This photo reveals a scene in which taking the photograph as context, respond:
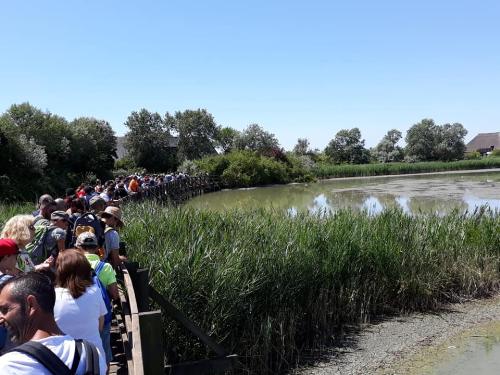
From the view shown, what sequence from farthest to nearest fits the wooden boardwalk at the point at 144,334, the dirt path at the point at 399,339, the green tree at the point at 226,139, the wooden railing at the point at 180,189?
the green tree at the point at 226,139
the wooden railing at the point at 180,189
the dirt path at the point at 399,339
the wooden boardwalk at the point at 144,334

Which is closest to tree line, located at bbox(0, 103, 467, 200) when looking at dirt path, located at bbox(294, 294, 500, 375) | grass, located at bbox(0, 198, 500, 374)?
grass, located at bbox(0, 198, 500, 374)

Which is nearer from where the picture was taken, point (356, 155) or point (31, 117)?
point (31, 117)

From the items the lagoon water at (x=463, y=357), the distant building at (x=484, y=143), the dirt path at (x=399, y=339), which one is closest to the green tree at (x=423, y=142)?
the distant building at (x=484, y=143)

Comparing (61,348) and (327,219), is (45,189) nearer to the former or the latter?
(327,219)

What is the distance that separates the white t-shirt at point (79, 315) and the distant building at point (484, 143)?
91.5 meters

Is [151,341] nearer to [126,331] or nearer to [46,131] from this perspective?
[126,331]

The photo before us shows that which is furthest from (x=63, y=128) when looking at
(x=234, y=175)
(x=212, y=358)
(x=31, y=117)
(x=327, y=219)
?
(x=212, y=358)

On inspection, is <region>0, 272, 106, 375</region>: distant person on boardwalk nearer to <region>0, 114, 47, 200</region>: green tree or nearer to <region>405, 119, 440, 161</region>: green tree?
<region>0, 114, 47, 200</region>: green tree

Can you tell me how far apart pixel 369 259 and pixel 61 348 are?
683 cm

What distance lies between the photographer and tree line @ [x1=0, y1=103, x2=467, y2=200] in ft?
77.2

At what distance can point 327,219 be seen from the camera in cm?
913

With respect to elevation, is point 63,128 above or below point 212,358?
above

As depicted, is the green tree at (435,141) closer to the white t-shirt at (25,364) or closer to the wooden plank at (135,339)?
the wooden plank at (135,339)

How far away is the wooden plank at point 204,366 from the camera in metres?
5.45
